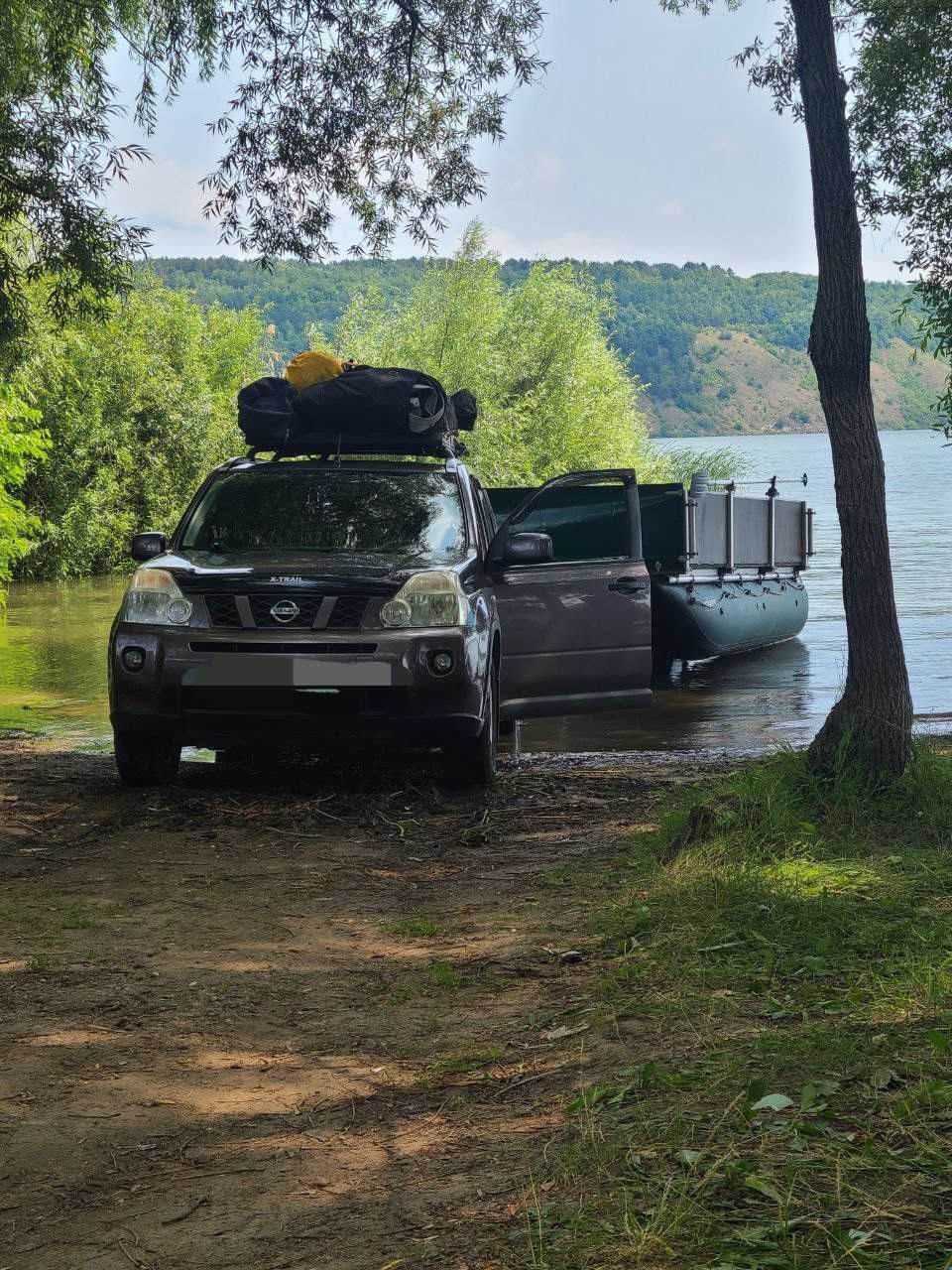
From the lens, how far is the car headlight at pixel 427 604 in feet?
24.2

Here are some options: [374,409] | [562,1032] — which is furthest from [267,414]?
[562,1032]

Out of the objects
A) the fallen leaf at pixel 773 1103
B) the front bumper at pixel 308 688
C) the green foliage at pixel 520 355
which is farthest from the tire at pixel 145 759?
the green foliage at pixel 520 355

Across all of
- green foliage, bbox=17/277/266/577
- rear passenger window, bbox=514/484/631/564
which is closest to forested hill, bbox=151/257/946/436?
green foliage, bbox=17/277/266/577

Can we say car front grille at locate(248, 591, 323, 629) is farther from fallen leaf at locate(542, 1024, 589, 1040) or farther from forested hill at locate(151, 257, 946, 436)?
forested hill at locate(151, 257, 946, 436)

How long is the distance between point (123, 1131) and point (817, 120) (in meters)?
5.45

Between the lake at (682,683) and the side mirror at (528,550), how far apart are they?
3.23 meters

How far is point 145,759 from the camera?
7.87 metres

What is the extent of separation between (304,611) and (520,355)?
43.0 metres

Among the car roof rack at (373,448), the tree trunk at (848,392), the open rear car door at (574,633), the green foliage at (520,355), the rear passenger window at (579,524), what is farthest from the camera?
the green foliage at (520,355)

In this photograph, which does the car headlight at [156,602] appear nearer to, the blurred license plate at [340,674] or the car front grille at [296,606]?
the car front grille at [296,606]

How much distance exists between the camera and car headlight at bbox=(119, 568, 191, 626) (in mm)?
7457

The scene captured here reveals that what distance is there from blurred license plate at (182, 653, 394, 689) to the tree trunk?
2.10 m

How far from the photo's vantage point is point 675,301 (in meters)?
115

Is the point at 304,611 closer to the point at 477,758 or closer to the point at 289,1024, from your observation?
the point at 477,758
